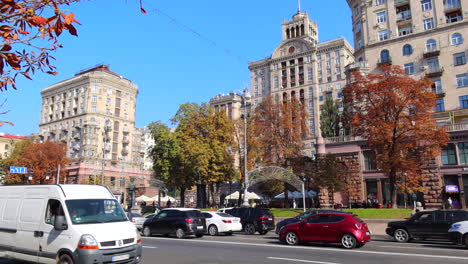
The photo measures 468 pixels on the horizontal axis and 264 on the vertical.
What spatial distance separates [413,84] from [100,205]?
1116 inches

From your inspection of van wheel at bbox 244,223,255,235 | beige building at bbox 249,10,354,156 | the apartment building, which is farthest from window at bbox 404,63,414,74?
van wheel at bbox 244,223,255,235

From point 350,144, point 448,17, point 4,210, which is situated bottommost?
point 4,210

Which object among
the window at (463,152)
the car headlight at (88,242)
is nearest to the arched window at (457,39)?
the window at (463,152)

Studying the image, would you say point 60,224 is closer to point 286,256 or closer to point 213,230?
point 286,256

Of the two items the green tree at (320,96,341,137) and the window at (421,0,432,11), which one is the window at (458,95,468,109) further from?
the green tree at (320,96,341,137)

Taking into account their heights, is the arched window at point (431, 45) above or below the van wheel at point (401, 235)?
above

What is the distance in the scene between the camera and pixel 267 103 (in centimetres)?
4062

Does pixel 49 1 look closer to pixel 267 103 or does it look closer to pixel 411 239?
pixel 411 239

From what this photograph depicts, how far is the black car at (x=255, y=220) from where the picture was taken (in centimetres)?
2203

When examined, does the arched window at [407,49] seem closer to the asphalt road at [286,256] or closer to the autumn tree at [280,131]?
the autumn tree at [280,131]

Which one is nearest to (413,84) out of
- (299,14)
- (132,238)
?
(132,238)

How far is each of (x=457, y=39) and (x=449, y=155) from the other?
15.7 metres

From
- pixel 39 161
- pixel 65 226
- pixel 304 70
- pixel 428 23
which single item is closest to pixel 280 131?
pixel 428 23

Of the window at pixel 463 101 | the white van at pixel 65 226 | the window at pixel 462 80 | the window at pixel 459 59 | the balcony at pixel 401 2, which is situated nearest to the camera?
the white van at pixel 65 226
